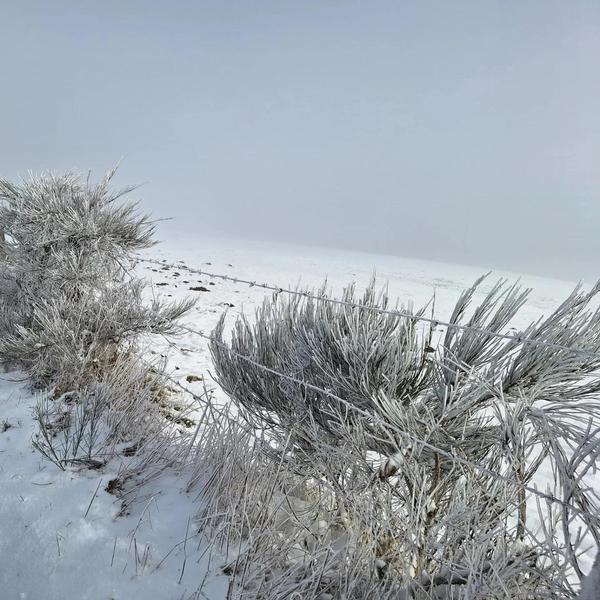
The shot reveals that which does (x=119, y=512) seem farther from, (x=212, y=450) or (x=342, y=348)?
(x=342, y=348)

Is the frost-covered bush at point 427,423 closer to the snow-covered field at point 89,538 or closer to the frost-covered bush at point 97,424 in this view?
the snow-covered field at point 89,538

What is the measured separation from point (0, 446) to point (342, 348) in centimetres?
225

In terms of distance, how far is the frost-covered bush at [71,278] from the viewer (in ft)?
13.9

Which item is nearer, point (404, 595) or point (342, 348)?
point (404, 595)

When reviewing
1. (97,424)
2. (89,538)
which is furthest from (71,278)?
(89,538)

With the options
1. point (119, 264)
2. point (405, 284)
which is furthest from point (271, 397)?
point (405, 284)

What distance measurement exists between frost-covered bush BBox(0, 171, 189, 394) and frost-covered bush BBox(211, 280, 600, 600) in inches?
49.6

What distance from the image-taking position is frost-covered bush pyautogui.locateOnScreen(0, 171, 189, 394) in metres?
4.25

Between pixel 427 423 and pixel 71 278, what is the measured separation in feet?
12.6

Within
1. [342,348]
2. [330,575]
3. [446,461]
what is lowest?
[330,575]

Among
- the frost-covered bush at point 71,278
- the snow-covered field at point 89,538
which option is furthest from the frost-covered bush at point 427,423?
the frost-covered bush at point 71,278

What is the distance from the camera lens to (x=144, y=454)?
9.15 ft

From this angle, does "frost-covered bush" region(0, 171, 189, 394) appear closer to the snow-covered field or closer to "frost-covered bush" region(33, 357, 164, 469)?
"frost-covered bush" region(33, 357, 164, 469)

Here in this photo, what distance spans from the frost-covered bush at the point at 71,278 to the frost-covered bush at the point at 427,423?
1260 millimetres
